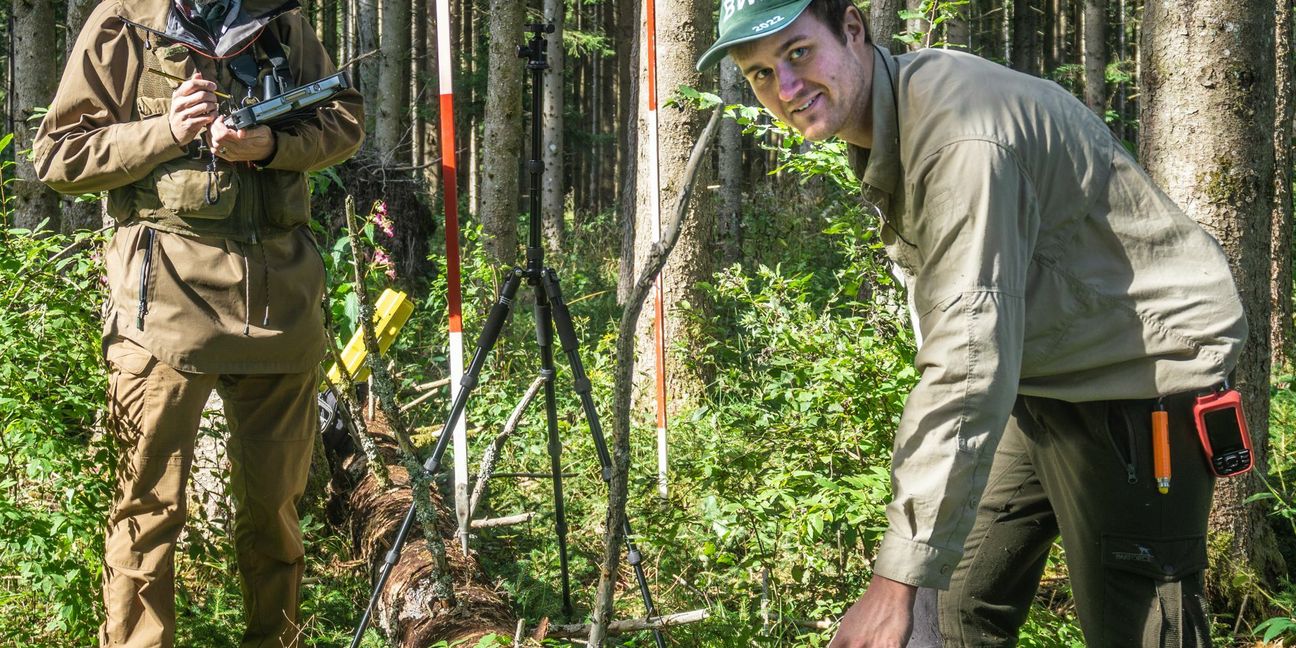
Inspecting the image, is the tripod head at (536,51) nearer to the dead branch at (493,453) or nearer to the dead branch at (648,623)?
the dead branch at (493,453)

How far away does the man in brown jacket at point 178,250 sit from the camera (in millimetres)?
2953

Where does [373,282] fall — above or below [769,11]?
below

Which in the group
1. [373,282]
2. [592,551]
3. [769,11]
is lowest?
[592,551]

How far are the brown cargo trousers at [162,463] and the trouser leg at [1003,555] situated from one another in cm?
198

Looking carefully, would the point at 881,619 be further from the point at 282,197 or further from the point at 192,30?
the point at 192,30

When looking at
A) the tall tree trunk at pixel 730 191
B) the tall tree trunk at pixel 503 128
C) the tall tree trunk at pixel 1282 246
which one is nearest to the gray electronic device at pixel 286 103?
the tall tree trunk at pixel 503 128

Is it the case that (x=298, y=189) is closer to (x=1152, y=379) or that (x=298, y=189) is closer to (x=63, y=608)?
(x=63, y=608)

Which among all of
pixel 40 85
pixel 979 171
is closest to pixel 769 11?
pixel 979 171

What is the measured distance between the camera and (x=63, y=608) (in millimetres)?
2922

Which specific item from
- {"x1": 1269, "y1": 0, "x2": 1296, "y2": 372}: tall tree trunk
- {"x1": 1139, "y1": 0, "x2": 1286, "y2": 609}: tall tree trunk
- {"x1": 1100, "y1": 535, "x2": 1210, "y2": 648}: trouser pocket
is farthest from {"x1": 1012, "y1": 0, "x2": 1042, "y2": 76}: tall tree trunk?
{"x1": 1100, "y1": 535, "x2": 1210, "y2": 648}: trouser pocket

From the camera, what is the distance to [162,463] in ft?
9.84

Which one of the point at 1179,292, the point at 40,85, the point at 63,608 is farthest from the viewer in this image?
the point at 40,85

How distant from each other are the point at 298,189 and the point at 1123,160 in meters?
2.30

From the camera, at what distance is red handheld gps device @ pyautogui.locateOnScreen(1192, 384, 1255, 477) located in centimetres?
206
